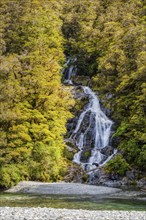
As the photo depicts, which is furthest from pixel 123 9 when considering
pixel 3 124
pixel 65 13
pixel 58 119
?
pixel 3 124

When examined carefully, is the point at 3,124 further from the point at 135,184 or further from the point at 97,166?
the point at 135,184

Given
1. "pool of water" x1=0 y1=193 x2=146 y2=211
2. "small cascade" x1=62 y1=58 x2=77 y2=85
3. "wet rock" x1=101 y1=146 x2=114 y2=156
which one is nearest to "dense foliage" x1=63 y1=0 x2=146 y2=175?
"small cascade" x1=62 y1=58 x2=77 y2=85

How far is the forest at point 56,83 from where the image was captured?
123 ft

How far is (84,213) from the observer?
19.2 meters

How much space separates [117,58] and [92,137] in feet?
43.6

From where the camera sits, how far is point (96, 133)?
44.5m

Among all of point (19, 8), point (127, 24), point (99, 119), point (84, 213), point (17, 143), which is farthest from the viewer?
point (19, 8)

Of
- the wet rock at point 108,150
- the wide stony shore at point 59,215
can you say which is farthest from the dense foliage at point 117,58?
the wide stony shore at point 59,215

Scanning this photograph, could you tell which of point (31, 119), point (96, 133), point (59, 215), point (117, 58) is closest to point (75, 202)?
point (59, 215)

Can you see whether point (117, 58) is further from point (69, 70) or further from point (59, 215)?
point (59, 215)

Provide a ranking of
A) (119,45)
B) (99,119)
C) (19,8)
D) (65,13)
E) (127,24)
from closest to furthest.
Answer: (99,119) < (119,45) < (127,24) < (19,8) < (65,13)

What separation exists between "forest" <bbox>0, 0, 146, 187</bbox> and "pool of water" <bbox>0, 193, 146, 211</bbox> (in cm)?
766

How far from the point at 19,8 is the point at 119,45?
2097 cm

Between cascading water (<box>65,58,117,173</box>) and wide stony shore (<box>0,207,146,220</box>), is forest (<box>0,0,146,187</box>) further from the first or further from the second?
wide stony shore (<box>0,207,146,220</box>)
